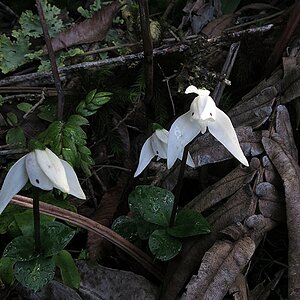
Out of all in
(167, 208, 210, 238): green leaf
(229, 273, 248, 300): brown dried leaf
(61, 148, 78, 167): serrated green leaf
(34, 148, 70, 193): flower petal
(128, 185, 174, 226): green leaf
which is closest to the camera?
(34, 148, 70, 193): flower petal

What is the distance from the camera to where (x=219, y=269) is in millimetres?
1938

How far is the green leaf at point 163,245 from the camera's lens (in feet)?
6.77

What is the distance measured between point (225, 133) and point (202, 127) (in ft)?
0.25

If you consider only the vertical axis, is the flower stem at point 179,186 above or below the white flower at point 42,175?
below

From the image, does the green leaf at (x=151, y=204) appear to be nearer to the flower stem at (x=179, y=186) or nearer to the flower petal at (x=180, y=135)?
the flower stem at (x=179, y=186)

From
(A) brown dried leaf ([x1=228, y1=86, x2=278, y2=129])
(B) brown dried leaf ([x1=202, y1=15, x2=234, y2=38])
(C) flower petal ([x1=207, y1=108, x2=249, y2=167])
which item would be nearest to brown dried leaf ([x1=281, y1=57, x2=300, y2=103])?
(A) brown dried leaf ([x1=228, y1=86, x2=278, y2=129])

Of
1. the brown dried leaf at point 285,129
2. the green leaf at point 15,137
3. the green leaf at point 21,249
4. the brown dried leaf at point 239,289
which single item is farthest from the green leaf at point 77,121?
the brown dried leaf at point 239,289

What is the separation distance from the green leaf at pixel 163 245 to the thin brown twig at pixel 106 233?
87 mm

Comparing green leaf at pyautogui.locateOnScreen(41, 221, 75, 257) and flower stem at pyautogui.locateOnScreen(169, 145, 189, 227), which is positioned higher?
flower stem at pyautogui.locateOnScreen(169, 145, 189, 227)

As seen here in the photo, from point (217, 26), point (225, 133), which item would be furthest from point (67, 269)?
point (217, 26)

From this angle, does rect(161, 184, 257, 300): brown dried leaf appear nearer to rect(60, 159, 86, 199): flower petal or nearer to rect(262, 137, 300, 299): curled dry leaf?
rect(262, 137, 300, 299): curled dry leaf

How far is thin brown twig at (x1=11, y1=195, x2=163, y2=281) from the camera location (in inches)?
83.5

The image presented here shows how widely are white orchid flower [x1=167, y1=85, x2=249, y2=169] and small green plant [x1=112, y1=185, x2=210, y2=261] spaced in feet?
0.92

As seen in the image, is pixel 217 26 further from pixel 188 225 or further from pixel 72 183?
pixel 72 183
